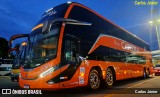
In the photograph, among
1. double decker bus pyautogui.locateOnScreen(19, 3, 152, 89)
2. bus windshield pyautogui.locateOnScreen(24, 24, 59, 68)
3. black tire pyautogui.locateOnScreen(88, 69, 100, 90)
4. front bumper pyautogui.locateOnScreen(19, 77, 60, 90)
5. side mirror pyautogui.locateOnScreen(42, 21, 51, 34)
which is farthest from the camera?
black tire pyautogui.locateOnScreen(88, 69, 100, 90)

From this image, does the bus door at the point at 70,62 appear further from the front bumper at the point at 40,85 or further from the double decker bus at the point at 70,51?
the front bumper at the point at 40,85

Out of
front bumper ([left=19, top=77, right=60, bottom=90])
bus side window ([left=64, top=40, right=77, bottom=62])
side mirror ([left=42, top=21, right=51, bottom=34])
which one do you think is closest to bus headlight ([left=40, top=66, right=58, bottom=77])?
front bumper ([left=19, top=77, right=60, bottom=90])

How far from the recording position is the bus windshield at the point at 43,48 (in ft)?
30.5

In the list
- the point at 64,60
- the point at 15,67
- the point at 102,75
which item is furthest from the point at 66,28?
the point at 15,67

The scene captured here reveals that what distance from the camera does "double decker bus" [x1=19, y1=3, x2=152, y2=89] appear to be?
9141 mm

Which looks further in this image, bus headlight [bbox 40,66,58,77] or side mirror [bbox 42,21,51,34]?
bus headlight [bbox 40,66,58,77]

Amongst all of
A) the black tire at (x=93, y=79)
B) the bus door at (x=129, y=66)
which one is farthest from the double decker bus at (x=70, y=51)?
the bus door at (x=129, y=66)

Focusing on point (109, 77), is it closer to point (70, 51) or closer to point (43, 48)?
point (70, 51)

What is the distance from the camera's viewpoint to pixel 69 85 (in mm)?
9523

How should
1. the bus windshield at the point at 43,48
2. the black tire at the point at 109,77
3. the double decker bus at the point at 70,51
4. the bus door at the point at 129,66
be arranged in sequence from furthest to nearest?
the bus door at the point at 129,66 < the black tire at the point at 109,77 < the bus windshield at the point at 43,48 < the double decker bus at the point at 70,51

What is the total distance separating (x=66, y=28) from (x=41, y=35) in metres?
1.11

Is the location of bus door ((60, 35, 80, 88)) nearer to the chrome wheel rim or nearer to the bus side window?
the bus side window

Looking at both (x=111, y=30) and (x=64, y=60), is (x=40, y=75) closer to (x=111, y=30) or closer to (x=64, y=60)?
(x=64, y=60)

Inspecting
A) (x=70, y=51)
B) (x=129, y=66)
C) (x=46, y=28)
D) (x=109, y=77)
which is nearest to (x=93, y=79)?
(x=109, y=77)
